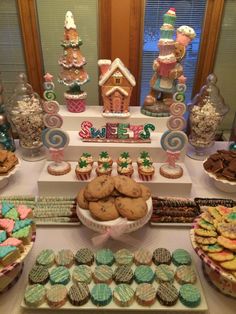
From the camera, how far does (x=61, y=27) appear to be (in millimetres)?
2309

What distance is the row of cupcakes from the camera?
1.48 metres

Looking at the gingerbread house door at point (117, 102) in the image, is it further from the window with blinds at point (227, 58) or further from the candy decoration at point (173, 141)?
the window with blinds at point (227, 58)

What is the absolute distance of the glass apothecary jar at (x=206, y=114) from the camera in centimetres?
172

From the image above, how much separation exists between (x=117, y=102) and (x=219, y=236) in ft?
3.07

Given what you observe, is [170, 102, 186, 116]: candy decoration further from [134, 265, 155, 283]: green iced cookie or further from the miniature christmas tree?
[134, 265, 155, 283]: green iced cookie

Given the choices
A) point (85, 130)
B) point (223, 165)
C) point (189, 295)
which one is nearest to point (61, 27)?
point (85, 130)

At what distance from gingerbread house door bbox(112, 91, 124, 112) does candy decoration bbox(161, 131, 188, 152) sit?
0.34m

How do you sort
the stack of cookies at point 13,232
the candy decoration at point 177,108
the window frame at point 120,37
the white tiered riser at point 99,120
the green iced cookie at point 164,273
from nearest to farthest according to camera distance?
1. the stack of cookies at point 13,232
2. the green iced cookie at point 164,273
3. the candy decoration at point 177,108
4. the white tiered riser at point 99,120
5. the window frame at point 120,37

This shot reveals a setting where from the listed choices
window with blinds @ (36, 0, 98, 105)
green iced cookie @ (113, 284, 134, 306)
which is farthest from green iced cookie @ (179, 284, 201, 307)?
window with blinds @ (36, 0, 98, 105)

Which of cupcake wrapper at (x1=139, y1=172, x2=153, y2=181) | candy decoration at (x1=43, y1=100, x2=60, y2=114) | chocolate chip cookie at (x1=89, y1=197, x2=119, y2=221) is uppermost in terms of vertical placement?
candy decoration at (x1=43, y1=100, x2=60, y2=114)

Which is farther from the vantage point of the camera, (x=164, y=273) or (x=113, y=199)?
(x=113, y=199)

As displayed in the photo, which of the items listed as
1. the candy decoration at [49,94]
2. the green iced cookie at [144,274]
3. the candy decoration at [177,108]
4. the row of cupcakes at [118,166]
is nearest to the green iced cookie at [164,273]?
the green iced cookie at [144,274]

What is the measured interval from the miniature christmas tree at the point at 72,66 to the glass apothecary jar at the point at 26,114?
19cm

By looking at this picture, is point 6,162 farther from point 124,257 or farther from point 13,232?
point 124,257
